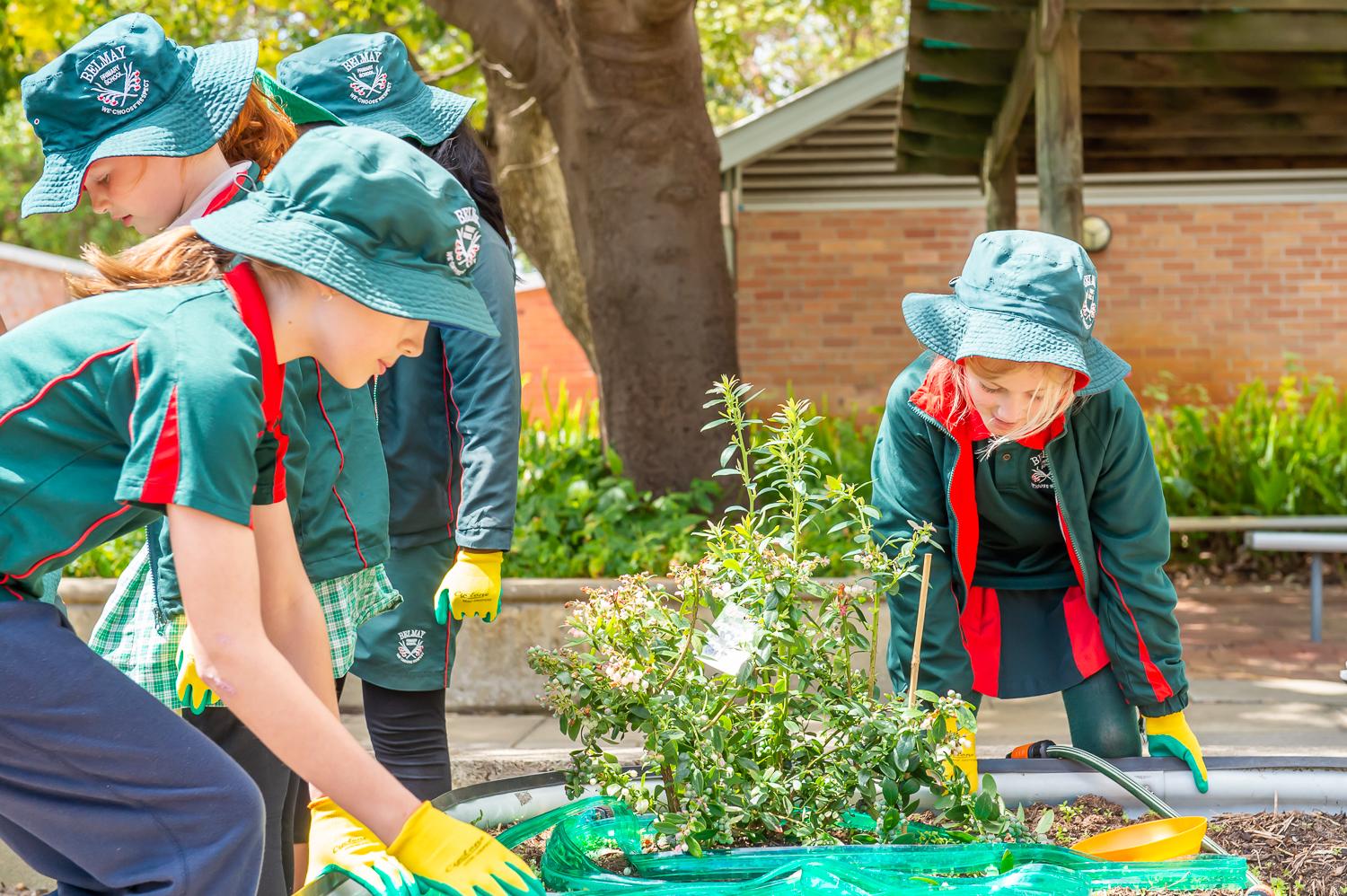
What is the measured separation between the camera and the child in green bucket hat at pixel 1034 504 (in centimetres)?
216

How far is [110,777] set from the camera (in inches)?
56.5

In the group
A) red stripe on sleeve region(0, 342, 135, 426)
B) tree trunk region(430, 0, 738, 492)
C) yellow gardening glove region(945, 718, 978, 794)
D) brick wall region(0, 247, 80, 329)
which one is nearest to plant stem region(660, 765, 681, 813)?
yellow gardening glove region(945, 718, 978, 794)

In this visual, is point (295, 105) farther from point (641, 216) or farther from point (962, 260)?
point (962, 260)

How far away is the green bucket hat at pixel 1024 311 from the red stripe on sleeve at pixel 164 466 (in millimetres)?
1272

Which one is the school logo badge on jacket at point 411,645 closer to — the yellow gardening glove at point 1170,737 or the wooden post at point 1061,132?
the yellow gardening glove at point 1170,737

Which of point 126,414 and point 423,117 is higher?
point 423,117

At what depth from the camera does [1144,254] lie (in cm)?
1099

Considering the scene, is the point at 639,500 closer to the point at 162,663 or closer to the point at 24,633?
the point at 162,663

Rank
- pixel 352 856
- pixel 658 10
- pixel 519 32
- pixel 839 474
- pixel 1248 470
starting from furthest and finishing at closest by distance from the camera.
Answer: pixel 1248 470 < pixel 839 474 < pixel 519 32 < pixel 658 10 < pixel 352 856

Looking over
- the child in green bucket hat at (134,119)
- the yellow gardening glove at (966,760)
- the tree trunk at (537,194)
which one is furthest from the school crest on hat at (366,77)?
the tree trunk at (537,194)

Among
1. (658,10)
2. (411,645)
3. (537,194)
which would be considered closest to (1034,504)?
(411,645)

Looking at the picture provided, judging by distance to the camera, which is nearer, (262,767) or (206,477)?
(206,477)

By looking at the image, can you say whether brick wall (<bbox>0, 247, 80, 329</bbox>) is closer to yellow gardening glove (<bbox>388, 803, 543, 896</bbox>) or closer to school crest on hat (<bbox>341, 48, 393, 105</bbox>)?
school crest on hat (<bbox>341, 48, 393, 105</bbox>)

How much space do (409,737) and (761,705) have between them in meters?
0.78
